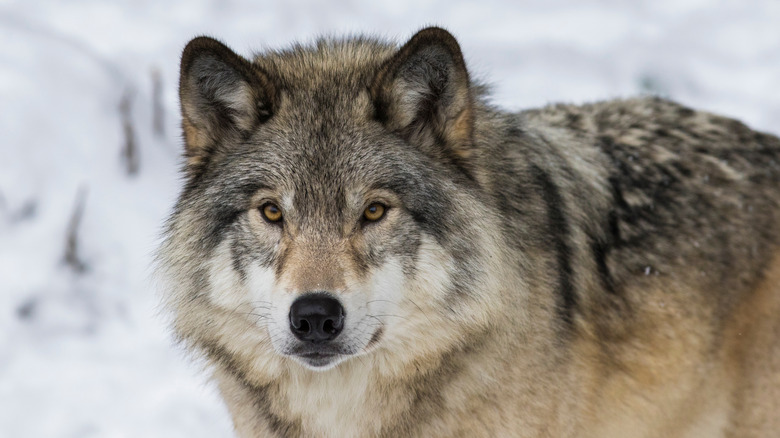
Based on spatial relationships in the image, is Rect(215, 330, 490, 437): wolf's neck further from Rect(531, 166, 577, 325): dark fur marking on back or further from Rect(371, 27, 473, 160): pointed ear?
Rect(371, 27, 473, 160): pointed ear

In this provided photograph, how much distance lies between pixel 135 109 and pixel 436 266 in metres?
4.80

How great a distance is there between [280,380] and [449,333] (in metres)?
0.73

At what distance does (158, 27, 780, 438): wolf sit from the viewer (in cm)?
308

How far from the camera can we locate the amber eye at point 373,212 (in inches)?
122

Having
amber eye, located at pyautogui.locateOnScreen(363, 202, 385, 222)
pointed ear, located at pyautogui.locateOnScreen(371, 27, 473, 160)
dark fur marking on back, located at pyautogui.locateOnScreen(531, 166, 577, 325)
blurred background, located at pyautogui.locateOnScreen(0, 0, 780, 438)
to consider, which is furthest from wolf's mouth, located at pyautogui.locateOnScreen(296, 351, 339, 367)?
blurred background, located at pyautogui.locateOnScreen(0, 0, 780, 438)

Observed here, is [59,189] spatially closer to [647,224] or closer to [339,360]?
[339,360]

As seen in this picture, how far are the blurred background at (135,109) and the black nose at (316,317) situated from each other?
1556 mm

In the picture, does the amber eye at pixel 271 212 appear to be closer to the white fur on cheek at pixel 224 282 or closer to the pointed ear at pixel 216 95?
the white fur on cheek at pixel 224 282

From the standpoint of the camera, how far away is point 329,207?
3.05m

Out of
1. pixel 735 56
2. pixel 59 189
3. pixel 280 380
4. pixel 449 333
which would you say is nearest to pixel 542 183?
pixel 449 333

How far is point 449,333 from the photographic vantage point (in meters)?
3.25

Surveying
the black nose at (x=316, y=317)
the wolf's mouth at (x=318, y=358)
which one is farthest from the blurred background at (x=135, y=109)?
the black nose at (x=316, y=317)

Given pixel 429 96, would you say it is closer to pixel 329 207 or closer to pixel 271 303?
pixel 329 207

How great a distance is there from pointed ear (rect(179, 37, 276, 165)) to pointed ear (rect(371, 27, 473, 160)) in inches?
18.8
